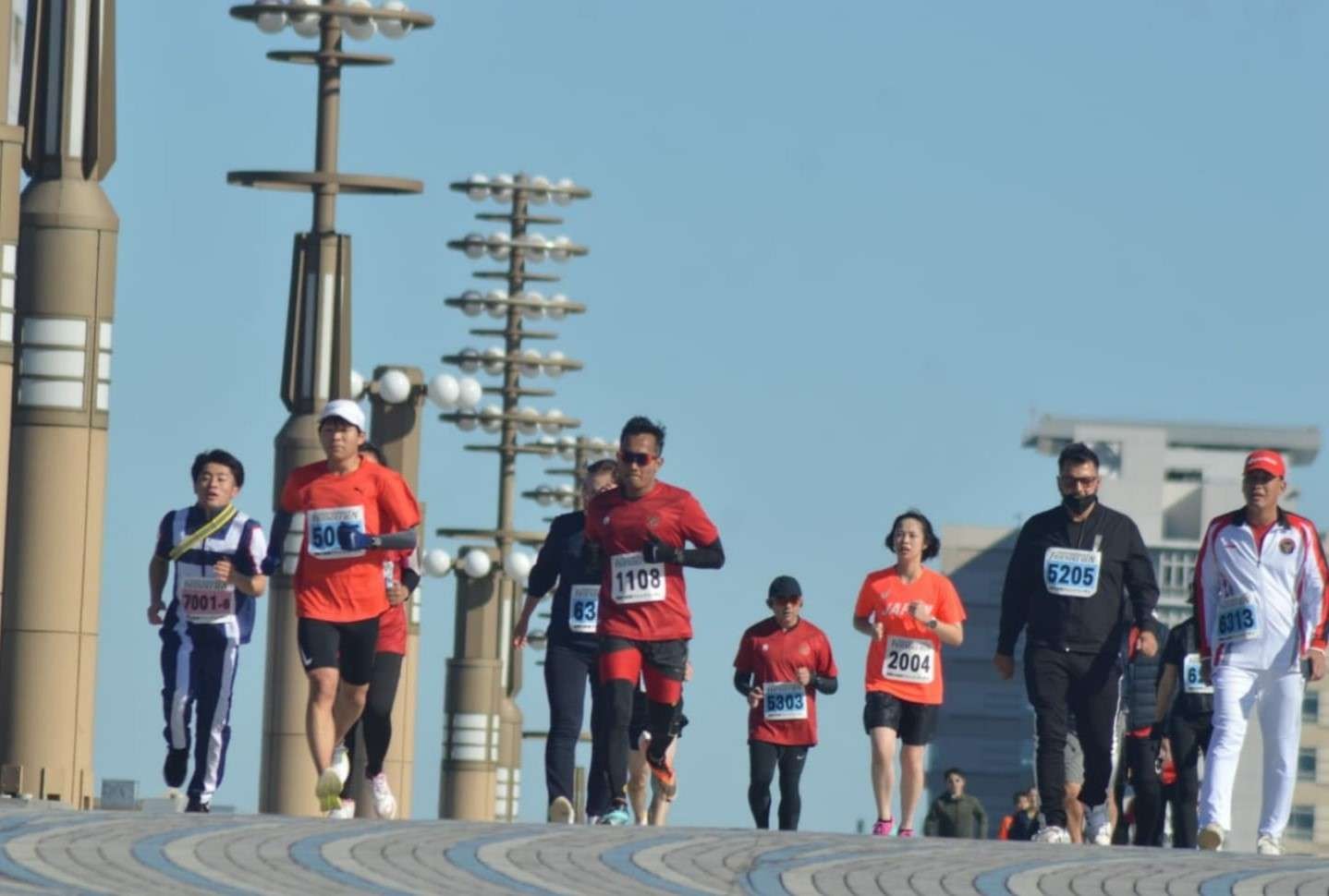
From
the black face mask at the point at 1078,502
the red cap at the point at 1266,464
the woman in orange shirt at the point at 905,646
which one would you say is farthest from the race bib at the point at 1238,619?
the woman in orange shirt at the point at 905,646

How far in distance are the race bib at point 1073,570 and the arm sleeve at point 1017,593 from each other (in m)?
0.11

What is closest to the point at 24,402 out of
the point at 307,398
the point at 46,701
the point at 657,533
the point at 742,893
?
the point at 46,701

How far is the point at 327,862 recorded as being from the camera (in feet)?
46.9

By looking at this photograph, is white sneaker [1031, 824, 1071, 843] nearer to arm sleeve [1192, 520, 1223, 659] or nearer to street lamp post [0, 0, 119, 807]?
arm sleeve [1192, 520, 1223, 659]

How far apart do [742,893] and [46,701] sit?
1379 centimetres

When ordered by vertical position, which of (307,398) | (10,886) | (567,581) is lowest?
(10,886)

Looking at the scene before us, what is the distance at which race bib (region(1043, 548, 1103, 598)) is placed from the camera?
18.3 meters

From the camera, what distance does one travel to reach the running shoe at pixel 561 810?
61.4 feet

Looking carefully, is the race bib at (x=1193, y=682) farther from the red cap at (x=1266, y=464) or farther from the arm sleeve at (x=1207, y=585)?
the red cap at (x=1266, y=464)

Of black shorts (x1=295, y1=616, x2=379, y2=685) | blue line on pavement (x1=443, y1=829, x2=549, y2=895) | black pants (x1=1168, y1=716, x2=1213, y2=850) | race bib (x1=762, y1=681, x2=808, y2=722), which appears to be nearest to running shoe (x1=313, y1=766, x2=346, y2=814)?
black shorts (x1=295, y1=616, x2=379, y2=685)

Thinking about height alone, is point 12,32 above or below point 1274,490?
above

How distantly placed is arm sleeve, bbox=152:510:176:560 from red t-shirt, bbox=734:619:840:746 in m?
3.98

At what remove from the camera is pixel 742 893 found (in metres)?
13.7

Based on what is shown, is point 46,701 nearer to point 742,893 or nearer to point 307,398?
point 307,398
